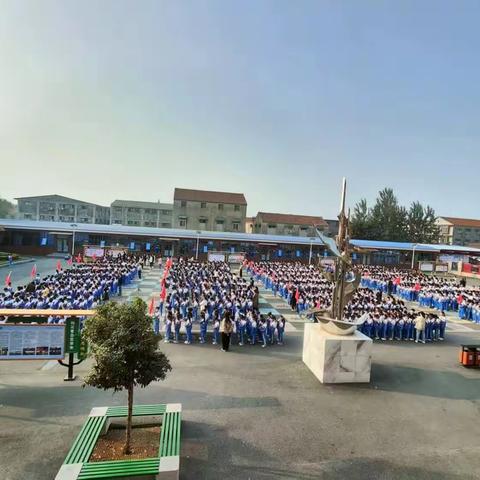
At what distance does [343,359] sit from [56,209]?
68059mm

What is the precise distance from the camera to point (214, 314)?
1473 cm

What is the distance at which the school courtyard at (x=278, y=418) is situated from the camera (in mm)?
6092

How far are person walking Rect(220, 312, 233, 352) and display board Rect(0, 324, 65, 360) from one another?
4920 mm

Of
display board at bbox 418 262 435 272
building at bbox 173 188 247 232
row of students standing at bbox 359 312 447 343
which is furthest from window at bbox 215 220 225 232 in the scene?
row of students standing at bbox 359 312 447 343

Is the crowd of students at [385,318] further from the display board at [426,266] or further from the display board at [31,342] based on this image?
the display board at [426,266]

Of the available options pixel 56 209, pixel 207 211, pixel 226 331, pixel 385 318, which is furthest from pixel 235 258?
pixel 56 209

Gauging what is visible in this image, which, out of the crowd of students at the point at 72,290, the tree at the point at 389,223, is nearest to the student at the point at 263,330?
the crowd of students at the point at 72,290

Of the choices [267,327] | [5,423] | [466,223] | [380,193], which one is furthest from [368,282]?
[466,223]

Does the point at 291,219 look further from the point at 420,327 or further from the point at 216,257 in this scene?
the point at 420,327

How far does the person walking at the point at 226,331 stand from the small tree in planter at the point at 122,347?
6378 mm

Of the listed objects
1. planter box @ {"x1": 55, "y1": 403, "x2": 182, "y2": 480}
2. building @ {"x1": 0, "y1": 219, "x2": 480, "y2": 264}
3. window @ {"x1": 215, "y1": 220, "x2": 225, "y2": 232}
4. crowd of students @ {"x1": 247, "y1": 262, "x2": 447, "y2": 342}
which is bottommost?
planter box @ {"x1": 55, "y1": 403, "x2": 182, "y2": 480}

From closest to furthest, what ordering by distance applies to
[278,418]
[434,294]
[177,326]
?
1. [278,418]
2. [177,326]
3. [434,294]

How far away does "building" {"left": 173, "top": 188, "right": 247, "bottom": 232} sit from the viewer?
5722cm

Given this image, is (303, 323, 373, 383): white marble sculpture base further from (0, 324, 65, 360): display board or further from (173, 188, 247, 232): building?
(173, 188, 247, 232): building
